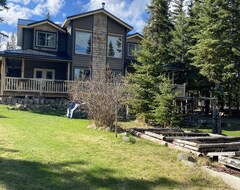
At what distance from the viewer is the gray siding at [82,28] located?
25328 millimetres

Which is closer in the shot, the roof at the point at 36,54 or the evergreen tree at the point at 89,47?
the roof at the point at 36,54

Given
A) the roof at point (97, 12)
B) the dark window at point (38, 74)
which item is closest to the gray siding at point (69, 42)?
the roof at point (97, 12)

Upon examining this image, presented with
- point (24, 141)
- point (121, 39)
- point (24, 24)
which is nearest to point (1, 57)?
point (24, 24)

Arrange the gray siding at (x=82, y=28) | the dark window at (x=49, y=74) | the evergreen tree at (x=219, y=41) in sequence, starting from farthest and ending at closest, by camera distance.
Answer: the dark window at (x=49, y=74)
the gray siding at (x=82, y=28)
the evergreen tree at (x=219, y=41)

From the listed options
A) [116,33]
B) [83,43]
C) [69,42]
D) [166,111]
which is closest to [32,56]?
[69,42]

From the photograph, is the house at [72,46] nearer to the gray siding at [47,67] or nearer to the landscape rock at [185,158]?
the gray siding at [47,67]

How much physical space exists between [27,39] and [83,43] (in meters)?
4.66

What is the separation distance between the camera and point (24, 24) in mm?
25625

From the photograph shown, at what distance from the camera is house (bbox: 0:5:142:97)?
992 inches

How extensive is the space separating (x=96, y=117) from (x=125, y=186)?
6.65 metres

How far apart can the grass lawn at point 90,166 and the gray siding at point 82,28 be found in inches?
642

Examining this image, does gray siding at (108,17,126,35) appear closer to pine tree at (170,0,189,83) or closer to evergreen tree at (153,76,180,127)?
pine tree at (170,0,189,83)

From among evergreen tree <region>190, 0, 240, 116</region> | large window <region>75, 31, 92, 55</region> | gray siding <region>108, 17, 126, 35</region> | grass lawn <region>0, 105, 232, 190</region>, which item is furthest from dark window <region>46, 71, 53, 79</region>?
grass lawn <region>0, 105, 232, 190</region>

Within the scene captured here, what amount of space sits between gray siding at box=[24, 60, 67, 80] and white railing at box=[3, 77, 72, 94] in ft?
10.9
